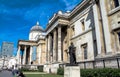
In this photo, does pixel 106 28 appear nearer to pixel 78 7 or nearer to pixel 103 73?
pixel 103 73

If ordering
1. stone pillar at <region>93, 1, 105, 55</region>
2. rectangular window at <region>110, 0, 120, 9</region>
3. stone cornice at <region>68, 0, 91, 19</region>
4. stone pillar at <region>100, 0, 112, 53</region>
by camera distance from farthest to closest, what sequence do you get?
stone cornice at <region>68, 0, 91, 19</region>
stone pillar at <region>93, 1, 105, 55</region>
rectangular window at <region>110, 0, 120, 9</region>
stone pillar at <region>100, 0, 112, 53</region>

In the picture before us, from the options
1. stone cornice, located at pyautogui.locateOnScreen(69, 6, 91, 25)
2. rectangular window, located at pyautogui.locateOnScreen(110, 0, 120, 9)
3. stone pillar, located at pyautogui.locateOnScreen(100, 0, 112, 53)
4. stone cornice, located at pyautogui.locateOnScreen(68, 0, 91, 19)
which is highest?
stone cornice, located at pyautogui.locateOnScreen(68, 0, 91, 19)

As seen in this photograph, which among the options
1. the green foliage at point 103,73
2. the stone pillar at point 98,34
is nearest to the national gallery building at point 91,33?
the stone pillar at point 98,34

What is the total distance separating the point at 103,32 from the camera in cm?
1758

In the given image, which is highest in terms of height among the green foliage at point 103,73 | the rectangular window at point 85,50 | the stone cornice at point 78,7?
the stone cornice at point 78,7

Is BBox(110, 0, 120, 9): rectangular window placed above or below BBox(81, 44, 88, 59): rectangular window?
above

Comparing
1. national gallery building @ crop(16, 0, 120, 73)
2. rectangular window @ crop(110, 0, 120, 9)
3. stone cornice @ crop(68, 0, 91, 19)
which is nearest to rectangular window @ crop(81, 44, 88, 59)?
national gallery building @ crop(16, 0, 120, 73)

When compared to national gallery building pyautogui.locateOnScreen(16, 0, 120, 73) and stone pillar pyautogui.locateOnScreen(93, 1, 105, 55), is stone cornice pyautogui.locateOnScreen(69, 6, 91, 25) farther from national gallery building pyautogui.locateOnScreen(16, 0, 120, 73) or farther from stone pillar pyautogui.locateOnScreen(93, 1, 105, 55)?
stone pillar pyautogui.locateOnScreen(93, 1, 105, 55)

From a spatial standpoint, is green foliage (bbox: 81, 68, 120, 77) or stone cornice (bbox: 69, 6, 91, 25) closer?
green foliage (bbox: 81, 68, 120, 77)

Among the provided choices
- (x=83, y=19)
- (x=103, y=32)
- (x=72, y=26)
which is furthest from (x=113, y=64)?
(x=72, y=26)

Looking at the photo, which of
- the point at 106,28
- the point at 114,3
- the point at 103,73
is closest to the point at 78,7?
the point at 114,3

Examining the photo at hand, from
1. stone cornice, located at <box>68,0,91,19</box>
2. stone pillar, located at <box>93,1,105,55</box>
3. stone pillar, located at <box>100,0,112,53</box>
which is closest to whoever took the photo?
stone pillar, located at <box>100,0,112,53</box>

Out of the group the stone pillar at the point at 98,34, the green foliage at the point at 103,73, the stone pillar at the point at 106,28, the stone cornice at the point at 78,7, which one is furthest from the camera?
the stone cornice at the point at 78,7

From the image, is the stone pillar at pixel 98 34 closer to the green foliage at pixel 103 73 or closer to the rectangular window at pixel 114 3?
the rectangular window at pixel 114 3
